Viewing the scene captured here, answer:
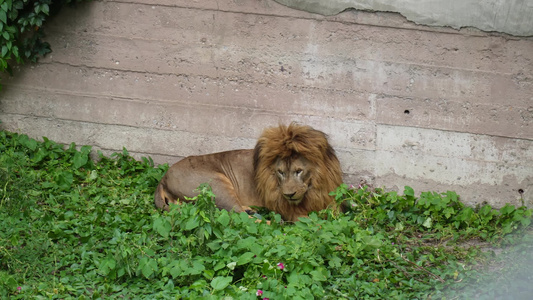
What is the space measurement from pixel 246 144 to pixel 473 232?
2.13 meters

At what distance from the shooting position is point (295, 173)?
5.53 m

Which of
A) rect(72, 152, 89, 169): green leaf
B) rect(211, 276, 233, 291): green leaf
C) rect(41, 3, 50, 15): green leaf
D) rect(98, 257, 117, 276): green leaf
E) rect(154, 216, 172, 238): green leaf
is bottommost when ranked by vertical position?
rect(98, 257, 117, 276): green leaf

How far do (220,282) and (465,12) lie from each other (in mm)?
3234

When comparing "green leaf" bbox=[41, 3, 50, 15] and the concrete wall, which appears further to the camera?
"green leaf" bbox=[41, 3, 50, 15]

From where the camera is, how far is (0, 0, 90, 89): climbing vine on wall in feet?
19.7

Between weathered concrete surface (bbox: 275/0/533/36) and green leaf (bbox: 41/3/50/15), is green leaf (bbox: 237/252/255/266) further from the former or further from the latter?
green leaf (bbox: 41/3/50/15)

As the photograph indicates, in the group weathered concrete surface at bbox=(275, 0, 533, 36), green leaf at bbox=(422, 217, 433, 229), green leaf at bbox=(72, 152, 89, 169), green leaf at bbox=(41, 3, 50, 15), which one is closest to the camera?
green leaf at bbox=(422, 217, 433, 229)

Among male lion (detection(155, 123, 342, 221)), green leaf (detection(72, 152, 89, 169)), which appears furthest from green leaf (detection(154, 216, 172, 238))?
green leaf (detection(72, 152, 89, 169))

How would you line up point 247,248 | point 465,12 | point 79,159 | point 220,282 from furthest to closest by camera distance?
1. point 79,159
2. point 465,12
3. point 247,248
4. point 220,282

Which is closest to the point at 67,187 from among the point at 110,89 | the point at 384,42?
the point at 110,89

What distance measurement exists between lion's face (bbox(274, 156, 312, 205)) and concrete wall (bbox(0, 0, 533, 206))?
0.59 m

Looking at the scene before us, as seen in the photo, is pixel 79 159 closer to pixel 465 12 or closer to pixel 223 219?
pixel 223 219

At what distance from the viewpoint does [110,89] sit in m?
6.27

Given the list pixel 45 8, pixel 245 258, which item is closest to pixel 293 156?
pixel 245 258
